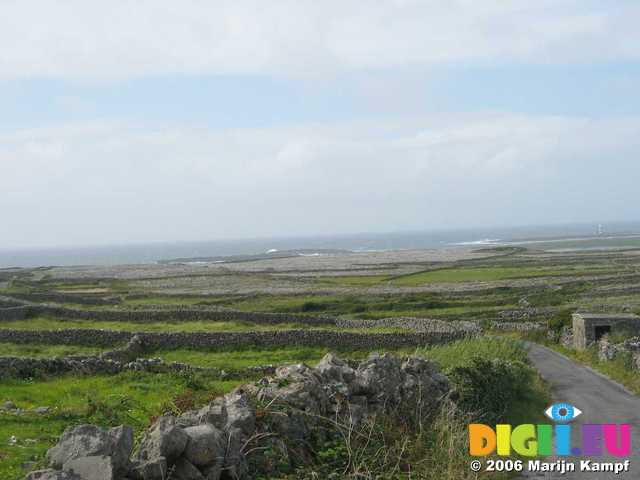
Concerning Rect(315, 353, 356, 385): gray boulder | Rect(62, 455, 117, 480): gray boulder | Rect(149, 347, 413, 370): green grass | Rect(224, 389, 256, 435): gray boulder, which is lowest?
Rect(149, 347, 413, 370): green grass

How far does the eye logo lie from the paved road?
0.73ft

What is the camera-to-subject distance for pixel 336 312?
52.8 meters

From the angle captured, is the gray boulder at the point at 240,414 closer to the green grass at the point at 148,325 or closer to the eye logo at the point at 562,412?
the eye logo at the point at 562,412

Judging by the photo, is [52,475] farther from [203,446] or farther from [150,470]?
[203,446]

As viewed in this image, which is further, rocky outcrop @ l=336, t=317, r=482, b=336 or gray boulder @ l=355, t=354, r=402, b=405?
rocky outcrop @ l=336, t=317, r=482, b=336

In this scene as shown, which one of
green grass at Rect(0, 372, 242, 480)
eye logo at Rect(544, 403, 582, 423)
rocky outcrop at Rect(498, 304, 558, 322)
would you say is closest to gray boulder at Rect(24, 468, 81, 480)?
green grass at Rect(0, 372, 242, 480)

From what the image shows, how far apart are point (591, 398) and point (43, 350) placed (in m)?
22.1

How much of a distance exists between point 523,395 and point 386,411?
33.8 feet

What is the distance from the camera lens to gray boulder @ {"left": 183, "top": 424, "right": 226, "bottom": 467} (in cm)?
705

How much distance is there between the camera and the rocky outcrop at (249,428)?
21.2ft

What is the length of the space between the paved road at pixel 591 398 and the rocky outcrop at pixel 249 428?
343 centimetres

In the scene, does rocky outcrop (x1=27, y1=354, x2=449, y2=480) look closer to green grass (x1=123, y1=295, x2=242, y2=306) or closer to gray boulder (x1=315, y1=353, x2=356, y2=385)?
gray boulder (x1=315, y1=353, x2=356, y2=385)

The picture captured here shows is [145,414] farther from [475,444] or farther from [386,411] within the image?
[475,444]

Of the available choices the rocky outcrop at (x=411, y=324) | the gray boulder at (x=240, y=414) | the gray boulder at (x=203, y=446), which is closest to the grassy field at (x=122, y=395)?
the gray boulder at (x=240, y=414)
